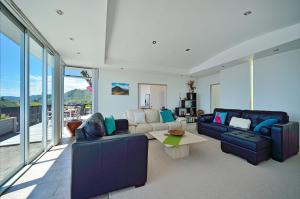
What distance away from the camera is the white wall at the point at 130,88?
17.2 ft

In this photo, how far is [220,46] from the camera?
3.93m

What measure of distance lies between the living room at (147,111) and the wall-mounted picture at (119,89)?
33.8 inches

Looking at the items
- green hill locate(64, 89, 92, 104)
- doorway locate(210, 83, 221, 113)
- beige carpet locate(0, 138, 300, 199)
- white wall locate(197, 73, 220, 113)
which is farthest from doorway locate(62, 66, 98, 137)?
doorway locate(210, 83, 221, 113)

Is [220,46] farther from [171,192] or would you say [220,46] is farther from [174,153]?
[171,192]

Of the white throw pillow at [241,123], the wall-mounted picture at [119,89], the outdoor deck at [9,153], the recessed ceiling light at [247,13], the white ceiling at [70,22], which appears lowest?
the outdoor deck at [9,153]

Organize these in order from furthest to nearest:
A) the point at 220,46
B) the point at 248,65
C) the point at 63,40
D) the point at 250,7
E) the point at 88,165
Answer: the point at 248,65 → the point at 220,46 → the point at 63,40 → the point at 250,7 → the point at 88,165

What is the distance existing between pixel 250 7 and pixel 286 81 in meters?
2.41

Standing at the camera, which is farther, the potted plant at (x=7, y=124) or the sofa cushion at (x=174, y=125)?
the sofa cushion at (x=174, y=125)

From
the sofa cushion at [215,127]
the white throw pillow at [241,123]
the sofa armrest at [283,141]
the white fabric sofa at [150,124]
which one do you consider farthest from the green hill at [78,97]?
the sofa armrest at [283,141]

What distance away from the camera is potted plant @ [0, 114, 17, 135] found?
1.83m

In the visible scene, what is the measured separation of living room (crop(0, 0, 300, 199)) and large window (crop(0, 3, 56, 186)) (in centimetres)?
2

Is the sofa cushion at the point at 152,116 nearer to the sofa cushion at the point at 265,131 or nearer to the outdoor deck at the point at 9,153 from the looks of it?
the sofa cushion at the point at 265,131

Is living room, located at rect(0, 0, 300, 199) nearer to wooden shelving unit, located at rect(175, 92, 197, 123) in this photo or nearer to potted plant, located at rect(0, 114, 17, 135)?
potted plant, located at rect(0, 114, 17, 135)

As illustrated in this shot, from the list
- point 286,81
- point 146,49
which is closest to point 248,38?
point 286,81
